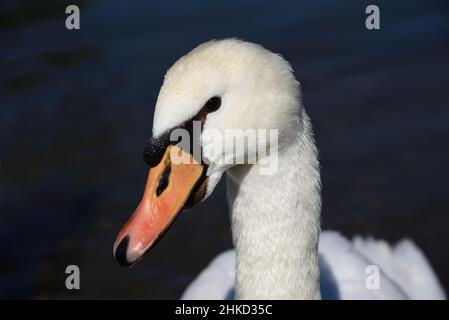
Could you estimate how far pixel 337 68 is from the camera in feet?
26.0

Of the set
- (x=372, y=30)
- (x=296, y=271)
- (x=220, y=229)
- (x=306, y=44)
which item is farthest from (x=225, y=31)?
(x=296, y=271)

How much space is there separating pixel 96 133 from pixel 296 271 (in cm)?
428

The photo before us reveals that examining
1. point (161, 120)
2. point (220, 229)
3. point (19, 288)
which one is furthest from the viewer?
point (220, 229)

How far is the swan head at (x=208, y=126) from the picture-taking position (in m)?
3.28

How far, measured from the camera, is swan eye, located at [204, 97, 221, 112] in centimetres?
329

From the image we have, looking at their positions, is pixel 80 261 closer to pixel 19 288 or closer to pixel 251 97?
pixel 19 288

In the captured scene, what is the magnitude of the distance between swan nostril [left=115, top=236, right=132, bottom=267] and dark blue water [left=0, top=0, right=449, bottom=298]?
281cm

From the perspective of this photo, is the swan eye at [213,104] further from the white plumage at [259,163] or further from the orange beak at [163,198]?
the orange beak at [163,198]

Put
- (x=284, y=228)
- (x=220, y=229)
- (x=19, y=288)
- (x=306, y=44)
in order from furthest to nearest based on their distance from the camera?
(x=306, y=44) < (x=220, y=229) < (x=19, y=288) < (x=284, y=228)

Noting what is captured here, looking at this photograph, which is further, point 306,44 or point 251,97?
point 306,44

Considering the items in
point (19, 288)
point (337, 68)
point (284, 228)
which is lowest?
point (19, 288)

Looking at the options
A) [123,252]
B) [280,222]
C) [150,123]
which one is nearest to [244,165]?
[280,222]

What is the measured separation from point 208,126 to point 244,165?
0.33 metres

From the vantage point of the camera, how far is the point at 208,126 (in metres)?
3.32
